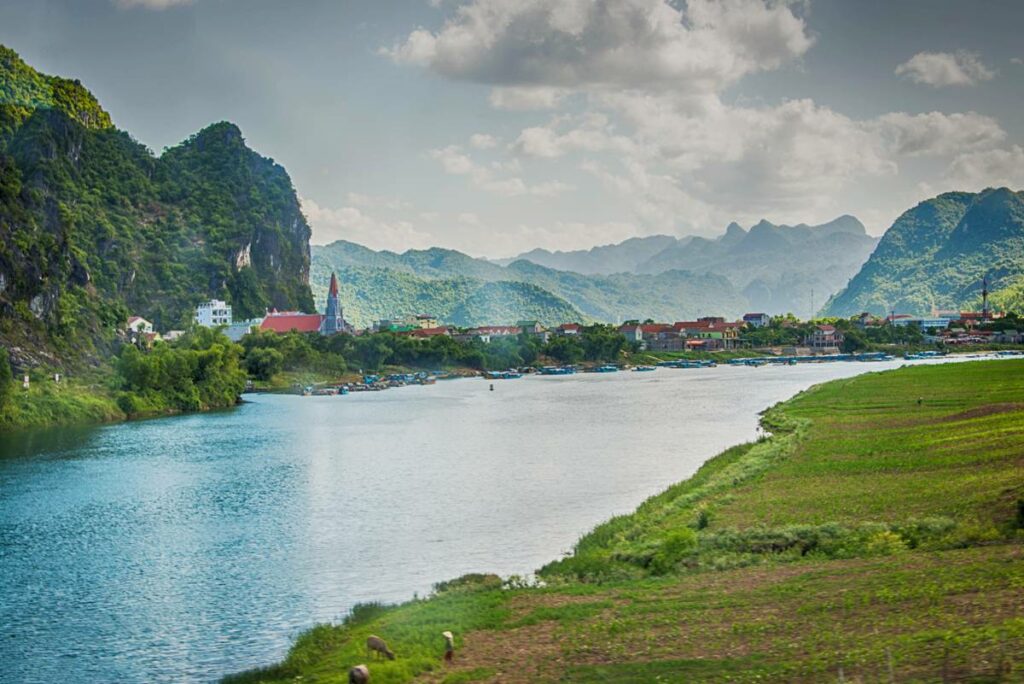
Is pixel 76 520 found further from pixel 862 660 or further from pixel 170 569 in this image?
pixel 862 660

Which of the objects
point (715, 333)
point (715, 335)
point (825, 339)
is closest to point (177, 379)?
point (715, 335)

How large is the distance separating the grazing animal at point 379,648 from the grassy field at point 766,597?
0.29m

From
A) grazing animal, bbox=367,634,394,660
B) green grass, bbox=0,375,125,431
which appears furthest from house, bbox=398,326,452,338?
grazing animal, bbox=367,634,394,660

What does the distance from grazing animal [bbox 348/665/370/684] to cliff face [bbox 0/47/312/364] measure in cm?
7859

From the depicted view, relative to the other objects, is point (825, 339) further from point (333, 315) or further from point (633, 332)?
point (333, 315)

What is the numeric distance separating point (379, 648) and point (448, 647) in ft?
4.13

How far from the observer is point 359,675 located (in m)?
15.2

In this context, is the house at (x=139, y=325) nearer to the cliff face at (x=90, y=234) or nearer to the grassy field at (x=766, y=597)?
the cliff face at (x=90, y=234)

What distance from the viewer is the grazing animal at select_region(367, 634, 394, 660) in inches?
659

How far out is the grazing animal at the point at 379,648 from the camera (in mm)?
16750

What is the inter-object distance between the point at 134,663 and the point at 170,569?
8266mm

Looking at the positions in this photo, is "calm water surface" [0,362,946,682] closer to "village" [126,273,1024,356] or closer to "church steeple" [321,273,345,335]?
"village" [126,273,1024,356]

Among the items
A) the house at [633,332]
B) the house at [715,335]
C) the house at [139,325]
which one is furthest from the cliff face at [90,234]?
the house at [715,335]

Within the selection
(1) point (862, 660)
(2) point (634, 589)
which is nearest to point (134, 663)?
(2) point (634, 589)
